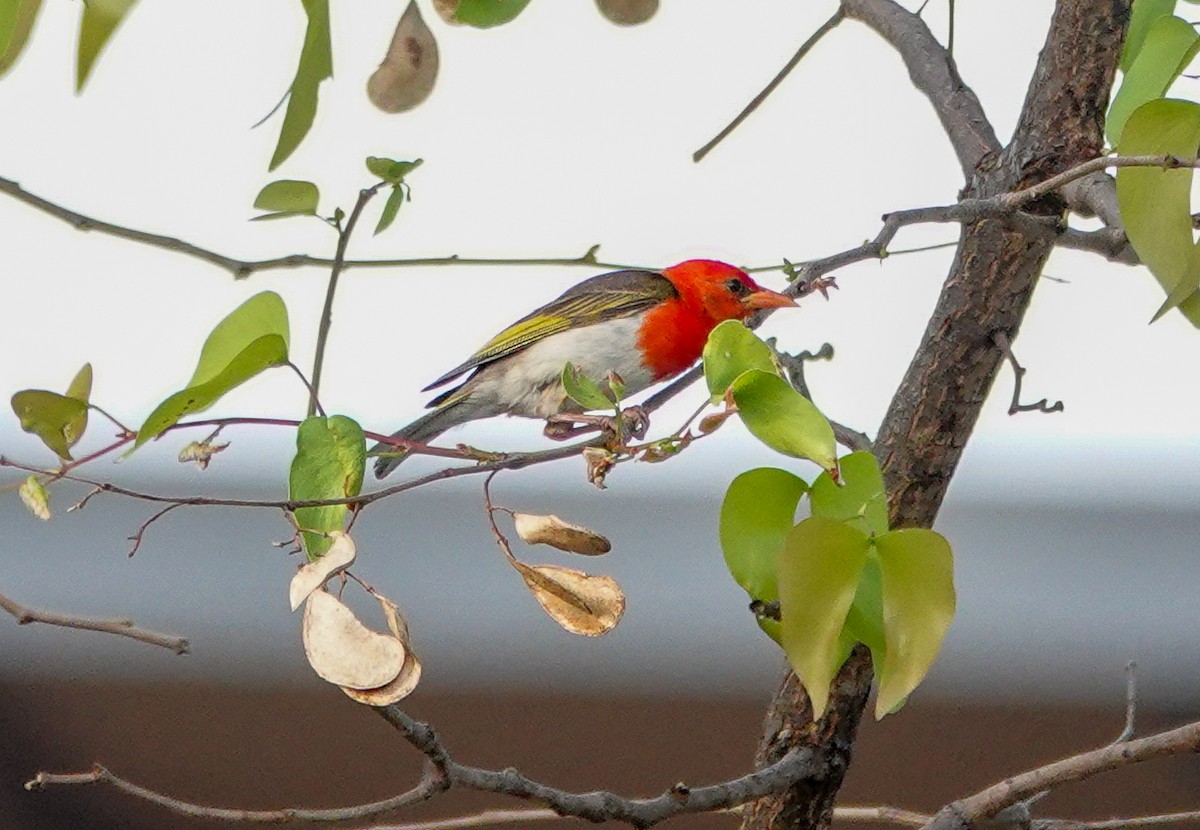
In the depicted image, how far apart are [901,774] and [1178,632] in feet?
1.59

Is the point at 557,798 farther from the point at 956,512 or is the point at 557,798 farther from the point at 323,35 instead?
the point at 956,512

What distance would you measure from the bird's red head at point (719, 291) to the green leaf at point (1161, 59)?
1.07m

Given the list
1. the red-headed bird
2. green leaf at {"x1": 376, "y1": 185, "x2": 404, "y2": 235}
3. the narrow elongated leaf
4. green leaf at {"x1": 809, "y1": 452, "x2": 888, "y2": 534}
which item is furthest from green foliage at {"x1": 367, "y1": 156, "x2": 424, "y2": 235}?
the red-headed bird

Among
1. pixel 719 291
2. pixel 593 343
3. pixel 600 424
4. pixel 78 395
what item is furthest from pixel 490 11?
pixel 719 291

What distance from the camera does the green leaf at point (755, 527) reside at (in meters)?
0.96

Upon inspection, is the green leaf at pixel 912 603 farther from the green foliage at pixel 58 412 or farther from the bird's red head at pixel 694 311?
the bird's red head at pixel 694 311

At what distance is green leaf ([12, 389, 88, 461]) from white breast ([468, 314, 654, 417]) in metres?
1.13

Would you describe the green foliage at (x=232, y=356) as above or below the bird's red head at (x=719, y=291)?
below

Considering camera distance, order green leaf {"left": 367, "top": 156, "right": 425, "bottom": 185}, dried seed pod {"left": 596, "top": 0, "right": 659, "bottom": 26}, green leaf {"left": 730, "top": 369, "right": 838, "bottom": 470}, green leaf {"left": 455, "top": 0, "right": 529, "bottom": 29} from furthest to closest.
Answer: dried seed pod {"left": 596, "top": 0, "right": 659, "bottom": 26} < green leaf {"left": 455, "top": 0, "right": 529, "bottom": 29} < green leaf {"left": 367, "top": 156, "right": 425, "bottom": 185} < green leaf {"left": 730, "top": 369, "right": 838, "bottom": 470}

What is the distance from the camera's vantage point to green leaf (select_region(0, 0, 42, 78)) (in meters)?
1.02

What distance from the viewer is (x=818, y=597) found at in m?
0.89

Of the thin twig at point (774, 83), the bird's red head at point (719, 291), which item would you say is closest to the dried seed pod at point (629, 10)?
the thin twig at point (774, 83)

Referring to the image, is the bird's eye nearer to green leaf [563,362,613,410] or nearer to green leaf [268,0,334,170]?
green leaf [268,0,334,170]

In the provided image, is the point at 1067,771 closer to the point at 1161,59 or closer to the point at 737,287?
the point at 1161,59
